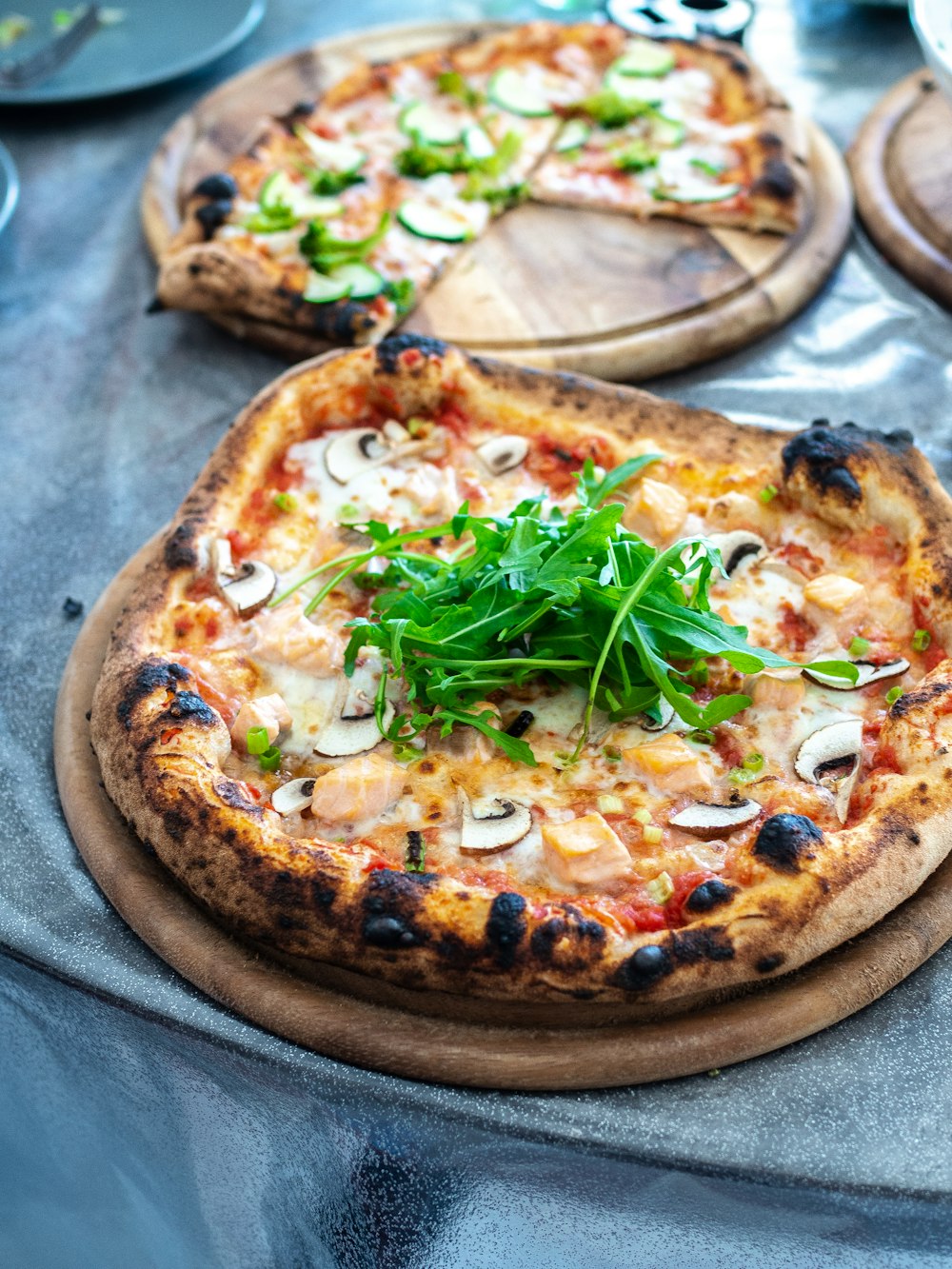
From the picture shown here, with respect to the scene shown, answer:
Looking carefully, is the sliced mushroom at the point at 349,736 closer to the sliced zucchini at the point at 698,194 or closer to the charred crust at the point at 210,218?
the charred crust at the point at 210,218

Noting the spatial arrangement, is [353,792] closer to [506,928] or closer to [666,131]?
[506,928]

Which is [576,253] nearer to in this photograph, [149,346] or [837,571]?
[149,346]

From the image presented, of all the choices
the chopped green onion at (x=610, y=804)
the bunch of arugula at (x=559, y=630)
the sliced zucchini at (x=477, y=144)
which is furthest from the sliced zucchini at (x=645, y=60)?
the chopped green onion at (x=610, y=804)

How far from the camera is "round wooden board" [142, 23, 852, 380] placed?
4457 mm

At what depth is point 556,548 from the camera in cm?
301

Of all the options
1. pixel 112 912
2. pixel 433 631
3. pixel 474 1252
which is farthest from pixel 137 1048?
pixel 433 631

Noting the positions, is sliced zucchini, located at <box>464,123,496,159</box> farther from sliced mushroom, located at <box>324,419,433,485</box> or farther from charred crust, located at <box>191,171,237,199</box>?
sliced mushroom, located at <box>324,419,433,485</box>

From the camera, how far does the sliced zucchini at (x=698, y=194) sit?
4891 mm

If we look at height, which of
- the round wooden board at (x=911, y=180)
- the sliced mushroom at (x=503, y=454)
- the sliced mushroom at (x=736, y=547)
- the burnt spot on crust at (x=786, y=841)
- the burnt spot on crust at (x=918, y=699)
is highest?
the sliced mushroom at (x=503, y=454)

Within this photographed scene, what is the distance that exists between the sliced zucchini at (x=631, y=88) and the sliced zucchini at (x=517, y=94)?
0.96ft

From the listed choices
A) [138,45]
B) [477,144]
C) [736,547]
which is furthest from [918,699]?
[138,45]

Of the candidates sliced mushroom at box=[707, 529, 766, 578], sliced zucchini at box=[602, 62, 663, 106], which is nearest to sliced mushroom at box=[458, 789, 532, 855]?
sliced mushroom at box=[707, 529, 766, 578]

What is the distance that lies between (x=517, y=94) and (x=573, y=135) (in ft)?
1.26

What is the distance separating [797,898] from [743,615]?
0.86 metres
